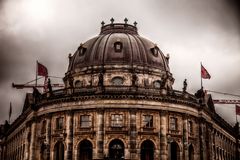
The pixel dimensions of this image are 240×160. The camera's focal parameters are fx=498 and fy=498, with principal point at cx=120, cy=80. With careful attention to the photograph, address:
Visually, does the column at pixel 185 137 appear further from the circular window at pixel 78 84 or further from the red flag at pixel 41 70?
the red flag at pixel 41 70

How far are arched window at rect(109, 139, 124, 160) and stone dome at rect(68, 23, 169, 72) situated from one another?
1347 centimetres

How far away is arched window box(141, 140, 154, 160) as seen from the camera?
62031mm

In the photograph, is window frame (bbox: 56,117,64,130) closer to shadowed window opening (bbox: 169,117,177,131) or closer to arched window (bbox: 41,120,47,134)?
arched window (bbox: 41,120,47,134)

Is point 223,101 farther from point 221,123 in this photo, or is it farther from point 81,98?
point 81,98

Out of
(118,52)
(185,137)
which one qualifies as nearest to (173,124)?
(185,137)

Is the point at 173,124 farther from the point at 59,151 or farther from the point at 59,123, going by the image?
the point at 59,151

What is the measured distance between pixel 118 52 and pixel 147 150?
16.6 meters

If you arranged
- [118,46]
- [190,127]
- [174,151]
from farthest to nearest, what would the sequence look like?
1. [118,46]
2. [190,127]
3. [174,151]

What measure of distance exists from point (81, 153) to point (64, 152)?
217 centimetres

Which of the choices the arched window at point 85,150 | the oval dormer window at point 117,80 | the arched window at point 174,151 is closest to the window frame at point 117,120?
the arched window at point 85,150

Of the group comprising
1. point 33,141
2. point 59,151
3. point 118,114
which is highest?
point 118,114

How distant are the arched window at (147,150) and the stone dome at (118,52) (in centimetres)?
1360

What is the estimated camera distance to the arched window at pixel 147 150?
62031 mm

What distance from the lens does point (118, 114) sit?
6262cm
